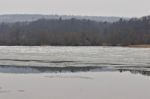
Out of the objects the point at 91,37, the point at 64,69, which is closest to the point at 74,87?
the point at 64,69

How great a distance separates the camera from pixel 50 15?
635 feet

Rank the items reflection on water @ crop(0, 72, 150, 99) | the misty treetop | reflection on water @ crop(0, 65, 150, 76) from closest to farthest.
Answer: reflection on water @ crop(0, 72, 150, 99), reflection on water @ crop(0, 65, 150, 76), the misty treetop

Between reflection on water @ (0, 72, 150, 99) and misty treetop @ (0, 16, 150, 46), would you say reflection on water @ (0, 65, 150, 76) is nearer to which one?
reflection on water @ (0, 72, 150, 99)

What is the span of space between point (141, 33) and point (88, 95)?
3965 inches

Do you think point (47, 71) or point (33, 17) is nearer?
point (47, 71)

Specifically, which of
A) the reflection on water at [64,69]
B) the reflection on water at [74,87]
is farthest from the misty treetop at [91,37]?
the reflection on water at [74,87]

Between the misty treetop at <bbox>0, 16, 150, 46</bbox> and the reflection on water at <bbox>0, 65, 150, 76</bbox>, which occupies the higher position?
the reflection on water at <bbox>0, 65, 150, 76</bbox>

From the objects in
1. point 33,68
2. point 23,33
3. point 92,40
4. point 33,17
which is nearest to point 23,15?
point 33,17

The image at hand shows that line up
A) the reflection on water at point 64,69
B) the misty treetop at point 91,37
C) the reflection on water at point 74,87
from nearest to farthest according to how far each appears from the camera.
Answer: the reflection on water at point 74,87 → the reflection on water at point 64,69 → the misty treetop at point 91,37

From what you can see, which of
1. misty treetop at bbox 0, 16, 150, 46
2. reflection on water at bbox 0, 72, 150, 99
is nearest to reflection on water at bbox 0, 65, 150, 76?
reflection on water at bbox 0, 72, 150, 99

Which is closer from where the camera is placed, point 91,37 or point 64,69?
point 64,69

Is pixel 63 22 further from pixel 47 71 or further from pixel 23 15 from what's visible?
pixel 47 71

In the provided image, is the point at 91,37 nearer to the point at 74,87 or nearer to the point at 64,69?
the point at 64,69

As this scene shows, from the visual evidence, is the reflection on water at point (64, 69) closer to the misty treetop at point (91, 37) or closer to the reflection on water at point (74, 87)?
the reflection on water at point (74, 87)
